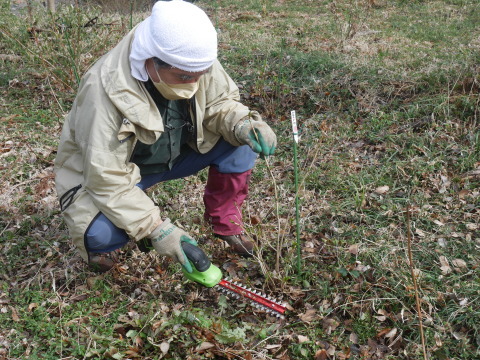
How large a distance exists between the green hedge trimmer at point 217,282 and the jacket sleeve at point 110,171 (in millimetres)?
268

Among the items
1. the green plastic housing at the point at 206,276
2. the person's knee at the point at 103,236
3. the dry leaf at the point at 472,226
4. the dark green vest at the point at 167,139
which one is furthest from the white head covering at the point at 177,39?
the dry leaf at the point at 472,226

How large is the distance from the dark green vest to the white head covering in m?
0.30

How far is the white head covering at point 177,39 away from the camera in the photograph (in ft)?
7.19

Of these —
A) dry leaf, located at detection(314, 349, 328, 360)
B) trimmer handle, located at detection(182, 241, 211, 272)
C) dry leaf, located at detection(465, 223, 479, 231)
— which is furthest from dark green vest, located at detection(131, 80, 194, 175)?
dry leaf, located at detection(465, 223, 479, 231)

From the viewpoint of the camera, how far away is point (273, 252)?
3088 millimetres

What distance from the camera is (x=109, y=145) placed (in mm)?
2369

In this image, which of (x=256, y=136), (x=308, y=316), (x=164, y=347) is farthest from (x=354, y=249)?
(x=164, y=347)

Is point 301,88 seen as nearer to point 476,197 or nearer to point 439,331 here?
point 476,197

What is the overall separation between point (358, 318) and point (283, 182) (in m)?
1.52

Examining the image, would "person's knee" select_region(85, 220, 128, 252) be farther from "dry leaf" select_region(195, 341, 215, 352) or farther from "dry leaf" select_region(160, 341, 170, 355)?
"dry leaf" select_region(195, 341, 215, 352)

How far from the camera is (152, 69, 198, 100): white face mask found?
2.41 m

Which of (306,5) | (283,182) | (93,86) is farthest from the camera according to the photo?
(306,5)

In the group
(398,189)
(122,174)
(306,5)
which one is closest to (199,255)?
(122,174)

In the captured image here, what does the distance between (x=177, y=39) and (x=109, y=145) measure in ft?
2.09
